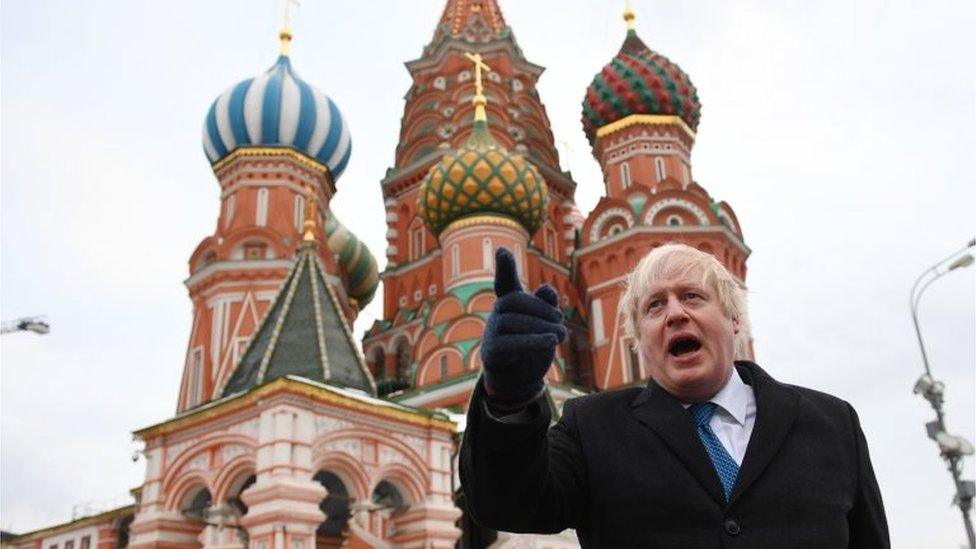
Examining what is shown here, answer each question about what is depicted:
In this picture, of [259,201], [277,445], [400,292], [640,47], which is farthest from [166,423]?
[640,47]

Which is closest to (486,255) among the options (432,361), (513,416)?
(432,361)

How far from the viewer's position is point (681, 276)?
204 cm

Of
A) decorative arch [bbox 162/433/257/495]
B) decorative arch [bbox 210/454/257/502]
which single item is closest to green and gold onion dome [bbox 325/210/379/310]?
decorative arch [bbox 162/433/257/495]

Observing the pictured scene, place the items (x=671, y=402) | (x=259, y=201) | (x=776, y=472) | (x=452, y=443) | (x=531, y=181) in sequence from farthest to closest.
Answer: (x=259, y=201) → (x=531, y=181) → (x=452, y=443) → (x=671, y=402) → (x=776, y=472)

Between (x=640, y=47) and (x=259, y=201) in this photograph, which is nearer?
(x=259, y=201)

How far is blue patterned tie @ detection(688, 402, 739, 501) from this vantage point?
1887 millimetres

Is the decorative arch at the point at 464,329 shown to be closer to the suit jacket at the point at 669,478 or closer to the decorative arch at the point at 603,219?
the decorative arch at the point at 603,219

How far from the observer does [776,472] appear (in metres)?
1.89

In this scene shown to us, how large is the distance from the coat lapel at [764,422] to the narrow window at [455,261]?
18531 millimetres

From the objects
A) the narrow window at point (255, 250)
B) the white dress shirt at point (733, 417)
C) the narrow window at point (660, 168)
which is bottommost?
the white dress shirt at point (733, 417)

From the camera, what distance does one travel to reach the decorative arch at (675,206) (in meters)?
21.9

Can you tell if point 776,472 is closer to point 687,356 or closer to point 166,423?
point 687,356

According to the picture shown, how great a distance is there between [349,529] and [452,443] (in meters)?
2.00

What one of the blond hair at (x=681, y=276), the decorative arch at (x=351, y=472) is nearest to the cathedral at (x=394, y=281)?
the decorative arch at (x=351, y=472)
